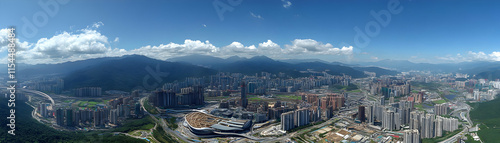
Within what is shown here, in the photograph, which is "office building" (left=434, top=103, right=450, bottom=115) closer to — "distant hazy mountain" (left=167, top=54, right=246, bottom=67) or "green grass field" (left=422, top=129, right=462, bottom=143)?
"green grass field" (left=422, top=129, right=462, bottom=143)

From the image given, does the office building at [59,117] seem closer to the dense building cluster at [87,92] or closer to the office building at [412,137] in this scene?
the dense building cluster at [87,92]

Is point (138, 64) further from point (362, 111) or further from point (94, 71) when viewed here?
point (362, 111)

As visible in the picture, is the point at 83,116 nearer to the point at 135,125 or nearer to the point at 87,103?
the point at 135,125

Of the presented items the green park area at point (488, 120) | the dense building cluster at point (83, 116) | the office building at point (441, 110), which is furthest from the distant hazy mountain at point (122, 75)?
the green park area at point (488, 120)

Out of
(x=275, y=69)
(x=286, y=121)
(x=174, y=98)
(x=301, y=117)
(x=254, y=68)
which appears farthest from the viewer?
(x=254, y=68)

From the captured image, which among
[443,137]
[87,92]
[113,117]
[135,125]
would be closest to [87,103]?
[87,92]

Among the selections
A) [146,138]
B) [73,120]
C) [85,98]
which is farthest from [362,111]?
[85,98]

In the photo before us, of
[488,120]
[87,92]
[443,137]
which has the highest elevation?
[87,92]
